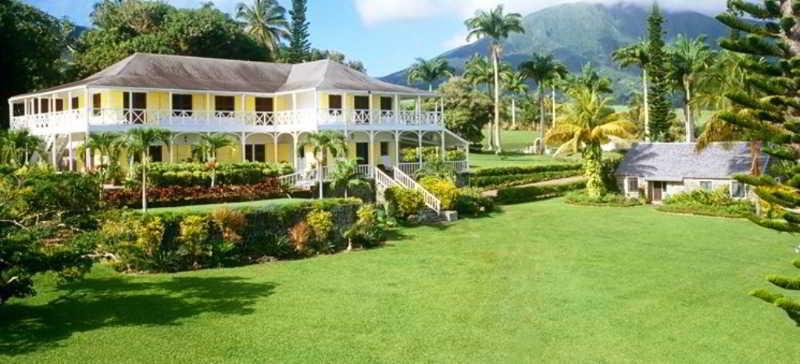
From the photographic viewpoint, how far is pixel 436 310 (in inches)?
682

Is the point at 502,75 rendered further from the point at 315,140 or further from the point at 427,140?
the point at 315,140

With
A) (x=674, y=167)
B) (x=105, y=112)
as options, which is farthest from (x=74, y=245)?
(x=674, y=167)

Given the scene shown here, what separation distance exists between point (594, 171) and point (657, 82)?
19.9m

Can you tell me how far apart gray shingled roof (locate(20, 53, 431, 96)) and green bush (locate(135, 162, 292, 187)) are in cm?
578

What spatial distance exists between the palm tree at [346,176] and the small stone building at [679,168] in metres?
17.9

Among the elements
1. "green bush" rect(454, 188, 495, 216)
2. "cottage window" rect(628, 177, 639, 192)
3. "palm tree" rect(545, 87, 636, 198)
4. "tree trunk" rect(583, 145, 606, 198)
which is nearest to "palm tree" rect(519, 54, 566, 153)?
"cottage window" rect(628, 177, 639, 192)

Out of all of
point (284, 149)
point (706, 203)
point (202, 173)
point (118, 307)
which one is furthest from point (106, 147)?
point (706, 203)

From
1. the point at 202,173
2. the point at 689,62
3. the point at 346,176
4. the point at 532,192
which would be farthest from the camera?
the point at 689,62

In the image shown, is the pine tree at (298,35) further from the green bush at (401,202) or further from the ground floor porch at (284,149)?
the green bush at (401,202)

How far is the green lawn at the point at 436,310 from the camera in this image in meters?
14.1

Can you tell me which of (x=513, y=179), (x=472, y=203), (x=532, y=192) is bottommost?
(x=472, y=203)

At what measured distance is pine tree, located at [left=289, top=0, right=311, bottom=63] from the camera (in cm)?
7100

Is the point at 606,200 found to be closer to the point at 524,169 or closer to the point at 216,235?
the point at 524,169

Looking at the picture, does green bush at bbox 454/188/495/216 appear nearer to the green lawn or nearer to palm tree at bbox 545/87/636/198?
palm tree at bbox 545/87/636/198
